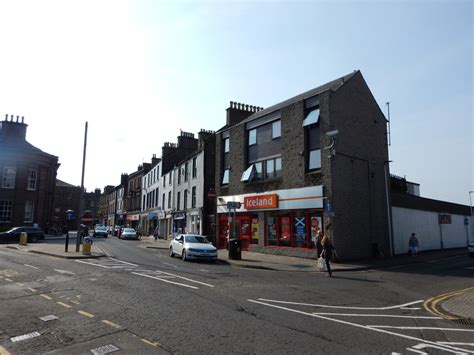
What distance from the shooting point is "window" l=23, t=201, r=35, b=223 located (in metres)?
45.2

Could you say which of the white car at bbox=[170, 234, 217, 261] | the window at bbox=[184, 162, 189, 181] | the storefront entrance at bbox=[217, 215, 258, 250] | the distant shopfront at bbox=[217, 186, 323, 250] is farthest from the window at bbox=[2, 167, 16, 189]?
the white car at bbox=[170, 234, 217, 261]

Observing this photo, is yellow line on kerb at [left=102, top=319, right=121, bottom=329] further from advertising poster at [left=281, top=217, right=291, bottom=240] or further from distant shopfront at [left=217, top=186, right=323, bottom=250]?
advertising poster at [left=281, top=217, right=291, bottom=240]

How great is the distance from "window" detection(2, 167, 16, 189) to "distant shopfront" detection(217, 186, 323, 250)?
3090 centimetres

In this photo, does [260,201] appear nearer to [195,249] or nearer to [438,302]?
[195,249]

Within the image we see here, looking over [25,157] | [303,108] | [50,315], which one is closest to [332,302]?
[50,315]

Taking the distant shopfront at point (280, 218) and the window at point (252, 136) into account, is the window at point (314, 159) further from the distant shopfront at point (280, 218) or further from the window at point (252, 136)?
the window at point (252, 136)

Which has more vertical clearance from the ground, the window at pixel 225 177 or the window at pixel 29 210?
the window at pixel 225 177

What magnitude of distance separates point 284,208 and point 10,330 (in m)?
17.9

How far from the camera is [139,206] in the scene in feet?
200

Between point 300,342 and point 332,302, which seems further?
point 332,302

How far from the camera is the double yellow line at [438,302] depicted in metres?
8.27

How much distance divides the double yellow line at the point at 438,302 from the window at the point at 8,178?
47.3 m

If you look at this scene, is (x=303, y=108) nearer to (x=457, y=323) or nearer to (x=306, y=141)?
(x=306, y=141)

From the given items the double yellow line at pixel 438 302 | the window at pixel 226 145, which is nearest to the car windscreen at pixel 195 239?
the window at pixel 226 145
